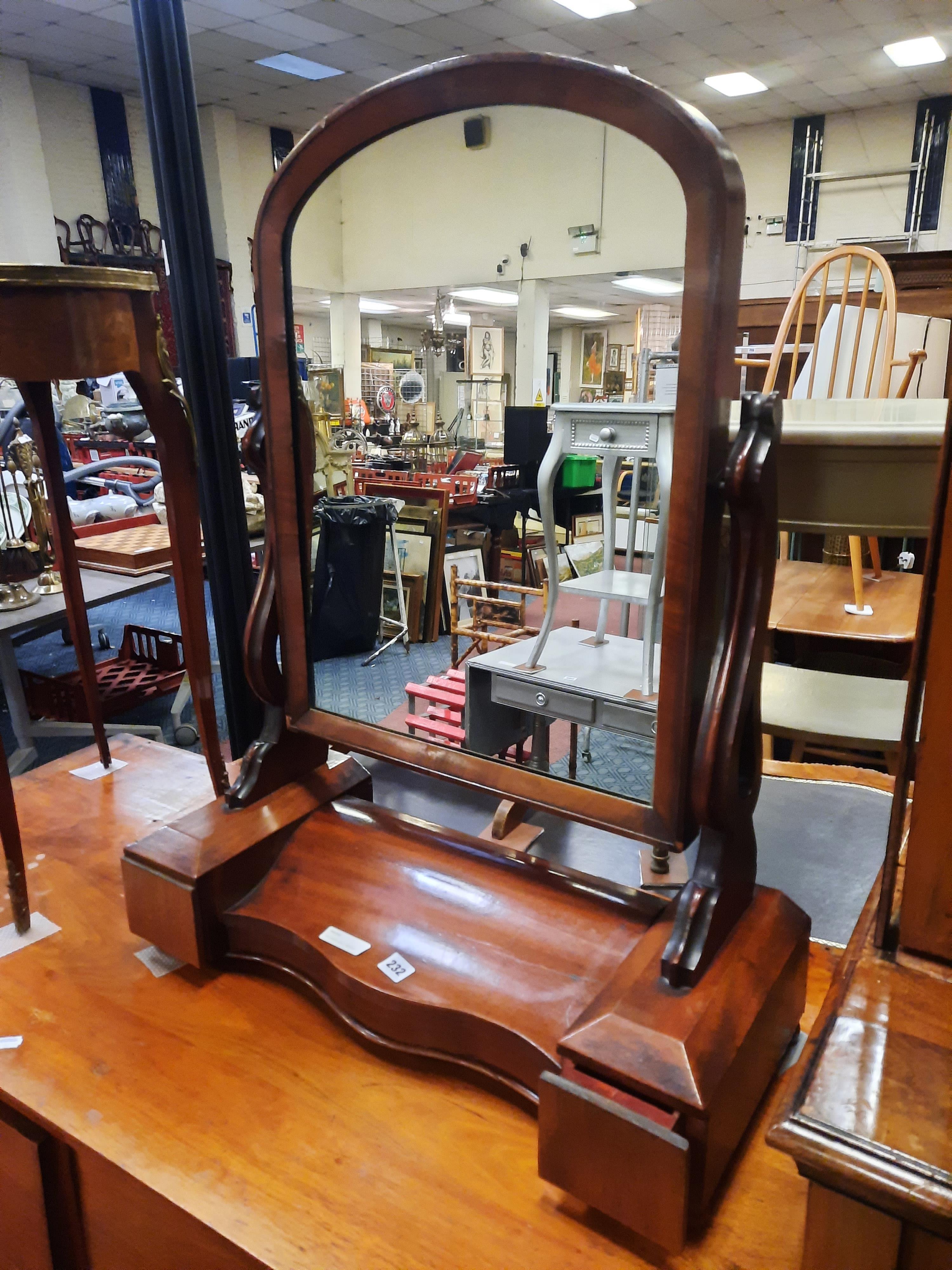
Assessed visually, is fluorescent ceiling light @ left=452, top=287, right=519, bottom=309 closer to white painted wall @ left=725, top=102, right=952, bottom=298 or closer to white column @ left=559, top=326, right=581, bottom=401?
white painted wall @ left=725, top=102, right=952, bottom=298

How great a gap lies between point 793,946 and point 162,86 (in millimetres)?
1149

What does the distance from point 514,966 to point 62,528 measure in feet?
2.88

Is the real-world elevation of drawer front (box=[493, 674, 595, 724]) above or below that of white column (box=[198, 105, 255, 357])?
below

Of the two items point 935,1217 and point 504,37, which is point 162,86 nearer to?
point 935,1217

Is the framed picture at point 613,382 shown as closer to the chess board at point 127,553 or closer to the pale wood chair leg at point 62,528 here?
the chess board at point 127,553

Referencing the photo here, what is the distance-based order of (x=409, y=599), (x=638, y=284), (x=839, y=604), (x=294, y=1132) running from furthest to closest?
(x=638, y=284) → (x=839, y=604) → (x=409, y=599) → (x=294, y=1132)

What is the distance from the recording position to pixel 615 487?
794 millimetres

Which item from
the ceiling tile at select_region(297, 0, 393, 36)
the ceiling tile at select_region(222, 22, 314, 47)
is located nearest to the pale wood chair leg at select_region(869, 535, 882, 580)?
the ceiling tile at select_region(297, 0, 393, 36)

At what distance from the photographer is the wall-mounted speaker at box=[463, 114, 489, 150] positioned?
0.76 m

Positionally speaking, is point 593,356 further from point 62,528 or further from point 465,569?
point 62,528

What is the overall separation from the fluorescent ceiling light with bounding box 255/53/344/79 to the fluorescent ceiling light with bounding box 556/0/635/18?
206 centimetres

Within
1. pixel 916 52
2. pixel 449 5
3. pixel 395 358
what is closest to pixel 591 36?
pixel 449 5

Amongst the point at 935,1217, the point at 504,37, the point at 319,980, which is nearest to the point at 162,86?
the point at 319,980

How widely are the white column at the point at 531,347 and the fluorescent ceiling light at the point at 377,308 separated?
152cm
